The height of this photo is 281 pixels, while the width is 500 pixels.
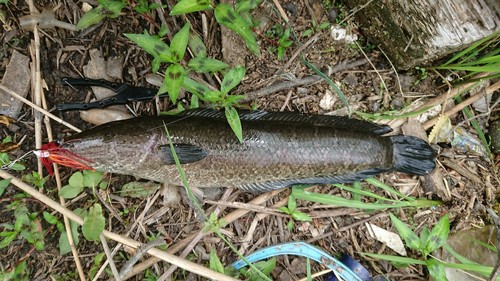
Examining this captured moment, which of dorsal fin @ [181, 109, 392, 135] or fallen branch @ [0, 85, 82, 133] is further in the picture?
fallen branch @ [0, 85, 82, 133]

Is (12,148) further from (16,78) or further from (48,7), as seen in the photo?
(48,7)

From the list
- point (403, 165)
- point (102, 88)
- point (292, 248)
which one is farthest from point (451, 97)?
point (102, 88)

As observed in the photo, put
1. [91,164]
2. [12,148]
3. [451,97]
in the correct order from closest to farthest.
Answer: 1. [91,164]
2. [12,148]
3. [451,97]

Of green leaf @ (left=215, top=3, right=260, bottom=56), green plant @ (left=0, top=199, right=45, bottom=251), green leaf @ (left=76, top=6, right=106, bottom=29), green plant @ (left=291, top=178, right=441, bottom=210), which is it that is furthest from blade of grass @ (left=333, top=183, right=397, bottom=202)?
green plant @ (left=0, top=199, right=45, bottom=251)

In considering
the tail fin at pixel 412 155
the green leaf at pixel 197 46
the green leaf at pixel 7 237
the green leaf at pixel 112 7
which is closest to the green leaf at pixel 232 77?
the green leaf at pixel 197 46

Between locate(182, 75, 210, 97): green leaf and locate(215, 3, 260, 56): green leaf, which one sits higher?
locate(215, 3, 260, 56): green leaf

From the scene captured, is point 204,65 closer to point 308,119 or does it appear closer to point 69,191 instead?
point 308,119

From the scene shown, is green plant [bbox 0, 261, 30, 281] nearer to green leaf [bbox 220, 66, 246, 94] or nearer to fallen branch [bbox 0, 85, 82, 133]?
fallen branch [bbox 0, 85, 82, 133]

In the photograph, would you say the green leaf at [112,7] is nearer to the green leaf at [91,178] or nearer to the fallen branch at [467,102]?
the green leaf at [91,178]
